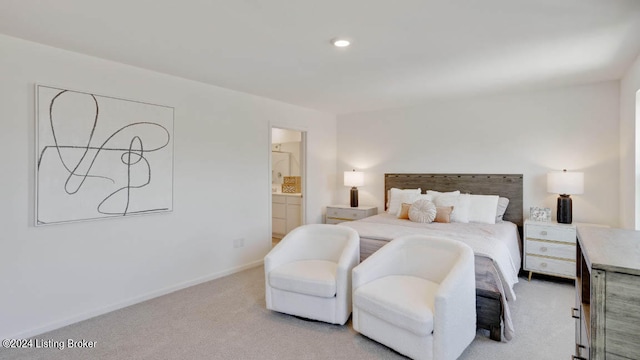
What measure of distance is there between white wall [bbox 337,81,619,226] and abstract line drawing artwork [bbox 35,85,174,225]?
3.23 meters

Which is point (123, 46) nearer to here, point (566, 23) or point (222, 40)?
point (222, 40)

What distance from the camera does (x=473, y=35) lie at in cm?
243

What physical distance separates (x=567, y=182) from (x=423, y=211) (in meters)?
1.57

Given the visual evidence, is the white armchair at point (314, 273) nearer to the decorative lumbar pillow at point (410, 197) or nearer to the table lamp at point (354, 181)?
the decorative lumbar pillow at point (410, 197)

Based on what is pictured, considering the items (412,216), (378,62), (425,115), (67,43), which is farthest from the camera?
(425,115)

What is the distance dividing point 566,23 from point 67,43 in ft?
12.1

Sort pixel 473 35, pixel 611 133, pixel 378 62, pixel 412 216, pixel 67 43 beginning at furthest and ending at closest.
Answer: pixel 412 216
pixel 611 133
pixel 378 62
pixel 67 43
pixel 473 35

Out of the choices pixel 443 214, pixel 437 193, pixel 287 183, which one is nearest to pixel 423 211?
pixel 443 214

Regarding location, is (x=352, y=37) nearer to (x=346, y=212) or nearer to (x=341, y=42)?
(x=341, y=42)

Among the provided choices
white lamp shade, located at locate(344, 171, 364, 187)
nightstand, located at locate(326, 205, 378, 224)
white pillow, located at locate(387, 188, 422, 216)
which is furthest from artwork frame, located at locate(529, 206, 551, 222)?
white lamp shade, located at locate(344, 171, 364, 187)

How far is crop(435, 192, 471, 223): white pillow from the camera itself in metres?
4.02

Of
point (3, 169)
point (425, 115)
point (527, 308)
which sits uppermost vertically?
point (425, 115)

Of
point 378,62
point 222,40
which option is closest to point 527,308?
point 378,62

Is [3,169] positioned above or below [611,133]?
below
